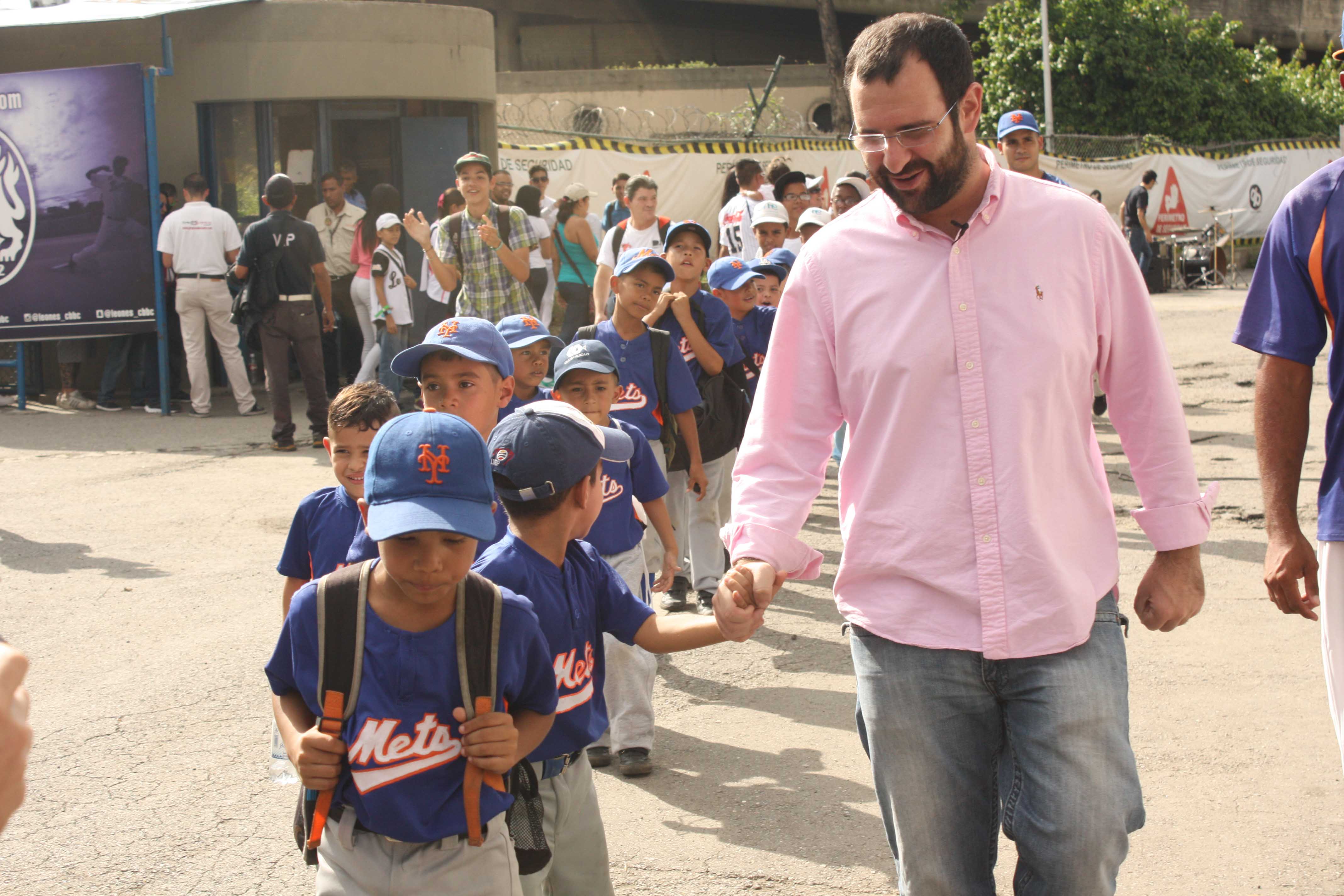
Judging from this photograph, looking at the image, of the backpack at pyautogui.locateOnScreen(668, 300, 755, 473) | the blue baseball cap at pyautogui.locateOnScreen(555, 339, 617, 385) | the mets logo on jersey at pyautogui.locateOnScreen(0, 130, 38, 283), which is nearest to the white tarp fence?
the mets logo on jersey at pyautogui.locateOnScreen(0, 130, 38, 283)

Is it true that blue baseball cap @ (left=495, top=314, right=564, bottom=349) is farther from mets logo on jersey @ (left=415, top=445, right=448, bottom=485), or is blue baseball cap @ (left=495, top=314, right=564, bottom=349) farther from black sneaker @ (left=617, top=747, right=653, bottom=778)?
mets logo on jersey @ (left=415, top=445, right=448, bottom=485)

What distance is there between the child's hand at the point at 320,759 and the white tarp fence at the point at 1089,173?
1831 centimetres

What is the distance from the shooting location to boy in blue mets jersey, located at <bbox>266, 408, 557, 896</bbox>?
2.52m

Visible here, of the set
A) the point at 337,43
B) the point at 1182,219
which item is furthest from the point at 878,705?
the point at 1182,219

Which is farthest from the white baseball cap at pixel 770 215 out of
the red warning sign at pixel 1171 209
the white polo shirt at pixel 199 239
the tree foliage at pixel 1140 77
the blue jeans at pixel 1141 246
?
the tree foliage at pixel 1140 77

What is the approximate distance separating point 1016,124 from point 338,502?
5.03 metres

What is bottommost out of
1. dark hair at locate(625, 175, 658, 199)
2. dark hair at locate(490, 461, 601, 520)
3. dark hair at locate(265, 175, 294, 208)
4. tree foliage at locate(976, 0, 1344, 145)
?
dark hair at locate(490, 461, 601, 520)

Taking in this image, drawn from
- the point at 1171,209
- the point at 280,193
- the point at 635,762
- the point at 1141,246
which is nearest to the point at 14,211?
the point at 280,193

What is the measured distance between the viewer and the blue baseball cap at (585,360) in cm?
491

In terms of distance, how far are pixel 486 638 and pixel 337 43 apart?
12168 millimetres

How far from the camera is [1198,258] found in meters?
24.5

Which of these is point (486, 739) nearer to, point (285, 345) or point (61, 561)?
point (61, 561)

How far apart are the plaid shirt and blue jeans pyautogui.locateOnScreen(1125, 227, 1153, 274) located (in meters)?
15.0

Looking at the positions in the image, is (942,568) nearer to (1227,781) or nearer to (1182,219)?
(1227,781)
